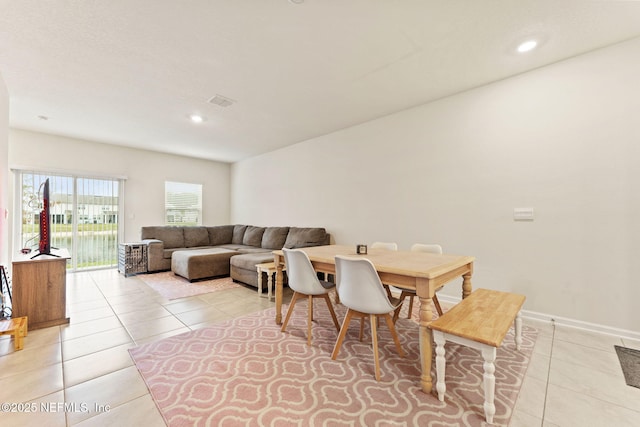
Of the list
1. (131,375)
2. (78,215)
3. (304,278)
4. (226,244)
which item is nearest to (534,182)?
(304,278)

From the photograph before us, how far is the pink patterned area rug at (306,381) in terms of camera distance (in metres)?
1.42

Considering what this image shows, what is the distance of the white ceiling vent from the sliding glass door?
3.65 m

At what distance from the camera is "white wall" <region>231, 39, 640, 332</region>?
233 cm

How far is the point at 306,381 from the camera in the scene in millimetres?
1716

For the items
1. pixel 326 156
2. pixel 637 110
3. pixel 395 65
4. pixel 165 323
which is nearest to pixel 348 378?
pixel 165 323

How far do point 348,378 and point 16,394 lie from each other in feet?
6.73

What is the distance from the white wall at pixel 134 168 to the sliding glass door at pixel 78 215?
23 cm

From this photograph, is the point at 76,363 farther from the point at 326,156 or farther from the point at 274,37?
the point at 326,156

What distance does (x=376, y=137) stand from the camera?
4.02m

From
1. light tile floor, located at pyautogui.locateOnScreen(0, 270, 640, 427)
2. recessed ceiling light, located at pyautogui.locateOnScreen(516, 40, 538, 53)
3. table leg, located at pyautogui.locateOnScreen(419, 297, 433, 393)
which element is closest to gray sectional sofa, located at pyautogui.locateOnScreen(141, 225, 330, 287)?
light tile floor, located at pyautogui.locateOnScreen(0, 270, 640, 427)

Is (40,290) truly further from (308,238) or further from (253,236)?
(253,236)

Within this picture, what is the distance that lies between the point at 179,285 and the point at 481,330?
4.09m

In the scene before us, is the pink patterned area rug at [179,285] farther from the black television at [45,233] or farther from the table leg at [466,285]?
the table leg at [466,285]

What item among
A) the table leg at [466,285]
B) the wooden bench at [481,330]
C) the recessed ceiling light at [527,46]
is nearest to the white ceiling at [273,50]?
the recessed ceiling light at [527,46]
